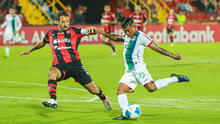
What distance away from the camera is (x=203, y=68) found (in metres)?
21.2

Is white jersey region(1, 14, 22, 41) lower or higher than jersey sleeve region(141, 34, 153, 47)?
lower

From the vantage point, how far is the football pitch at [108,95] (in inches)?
420

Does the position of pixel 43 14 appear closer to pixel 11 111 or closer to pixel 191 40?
pixel 191 40

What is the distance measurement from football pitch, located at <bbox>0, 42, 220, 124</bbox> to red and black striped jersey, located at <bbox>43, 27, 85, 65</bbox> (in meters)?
1.03

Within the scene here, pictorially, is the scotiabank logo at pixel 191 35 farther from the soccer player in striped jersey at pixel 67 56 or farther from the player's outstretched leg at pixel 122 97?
the player's outstretched leg at pixel 122 97

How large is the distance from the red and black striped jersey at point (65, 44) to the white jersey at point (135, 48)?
1.04 meters

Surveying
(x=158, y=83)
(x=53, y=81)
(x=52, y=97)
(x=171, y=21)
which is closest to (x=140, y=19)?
(x=171, y=21)

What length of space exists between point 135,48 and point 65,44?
141 centimetres

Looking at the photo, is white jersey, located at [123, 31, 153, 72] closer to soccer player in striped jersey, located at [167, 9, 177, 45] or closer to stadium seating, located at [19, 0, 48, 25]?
soccer player in striped jersey, located at [167, 9, 177, 45]

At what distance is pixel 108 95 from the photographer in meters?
14.3

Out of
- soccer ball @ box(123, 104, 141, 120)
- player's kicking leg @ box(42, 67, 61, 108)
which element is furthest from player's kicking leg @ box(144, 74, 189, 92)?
player's kicking leg @ box(42, 67, 61, 108)

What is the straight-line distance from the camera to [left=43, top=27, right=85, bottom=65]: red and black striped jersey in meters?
11.4

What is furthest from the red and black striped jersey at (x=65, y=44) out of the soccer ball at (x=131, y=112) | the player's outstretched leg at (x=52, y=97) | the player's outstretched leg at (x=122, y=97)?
the soccer ball at (x=131, y=112)

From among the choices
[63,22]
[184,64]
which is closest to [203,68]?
[184,64]
